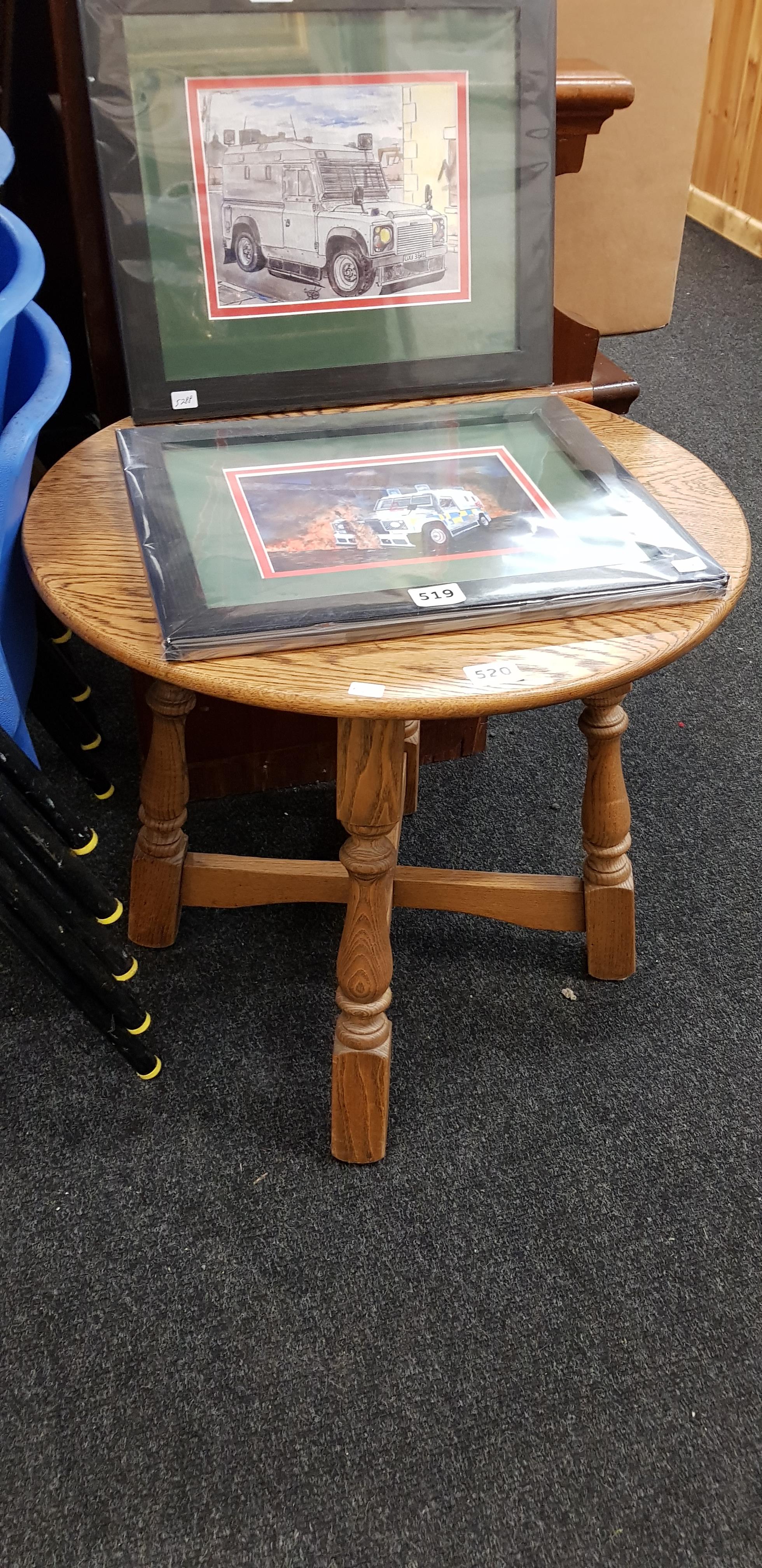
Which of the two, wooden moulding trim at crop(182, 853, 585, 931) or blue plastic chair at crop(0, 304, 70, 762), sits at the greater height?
blue plastic chair at crop(0, 304, 70, 762)

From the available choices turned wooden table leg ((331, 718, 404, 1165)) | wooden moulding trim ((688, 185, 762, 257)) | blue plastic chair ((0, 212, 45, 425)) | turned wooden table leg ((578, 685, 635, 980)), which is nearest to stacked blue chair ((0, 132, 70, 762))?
blue plastic chair ((0, 212, 45, 425))

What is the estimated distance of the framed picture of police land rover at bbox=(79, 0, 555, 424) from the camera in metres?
1.00

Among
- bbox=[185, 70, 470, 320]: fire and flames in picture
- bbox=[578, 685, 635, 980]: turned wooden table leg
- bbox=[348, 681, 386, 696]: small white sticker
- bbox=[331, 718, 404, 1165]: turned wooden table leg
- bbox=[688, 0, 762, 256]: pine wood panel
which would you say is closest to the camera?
bbox=[348, 681, 386, 696]: small white sticker

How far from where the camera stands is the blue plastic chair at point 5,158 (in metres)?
0.94

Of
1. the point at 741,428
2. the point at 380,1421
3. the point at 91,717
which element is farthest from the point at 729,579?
the point at 741,428

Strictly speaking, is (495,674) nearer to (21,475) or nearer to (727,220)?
(21,475)

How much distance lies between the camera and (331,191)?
106cm

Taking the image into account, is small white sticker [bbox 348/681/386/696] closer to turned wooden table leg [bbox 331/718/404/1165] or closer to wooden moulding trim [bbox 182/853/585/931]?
turned wooden table leg [bbox 331/718/404/1165]

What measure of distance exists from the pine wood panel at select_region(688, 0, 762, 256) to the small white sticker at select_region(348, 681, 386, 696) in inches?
118

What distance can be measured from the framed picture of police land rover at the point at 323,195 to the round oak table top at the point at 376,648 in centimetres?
21

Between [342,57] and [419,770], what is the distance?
82 centimetres

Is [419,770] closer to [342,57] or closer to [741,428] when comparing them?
[342,57]

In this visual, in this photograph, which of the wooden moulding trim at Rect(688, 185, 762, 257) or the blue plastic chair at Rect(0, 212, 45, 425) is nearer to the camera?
the blue plastic chair at Rect(0, 212, 45, 425)

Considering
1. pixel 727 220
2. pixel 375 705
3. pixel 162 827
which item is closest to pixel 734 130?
pixel 727 220
